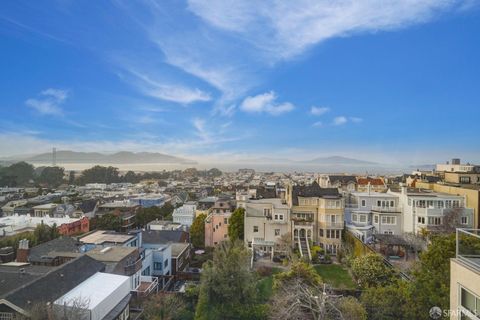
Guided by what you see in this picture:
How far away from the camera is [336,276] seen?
22484 millimetres

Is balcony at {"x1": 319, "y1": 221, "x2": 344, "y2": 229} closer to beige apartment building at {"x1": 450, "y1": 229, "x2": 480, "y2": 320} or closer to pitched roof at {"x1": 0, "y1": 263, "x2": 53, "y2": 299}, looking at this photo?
pitched roof at {"x1": 0, "y1": 263, "x2": 53, "y2": 299}

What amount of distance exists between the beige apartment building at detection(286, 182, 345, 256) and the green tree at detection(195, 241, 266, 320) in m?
11.8

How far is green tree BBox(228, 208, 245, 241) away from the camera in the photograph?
32.1 meters

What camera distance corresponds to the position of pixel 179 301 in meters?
18.4

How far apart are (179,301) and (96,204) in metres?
44.3

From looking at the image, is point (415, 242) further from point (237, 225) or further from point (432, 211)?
point (237, 225)

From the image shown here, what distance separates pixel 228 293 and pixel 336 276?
9810mm

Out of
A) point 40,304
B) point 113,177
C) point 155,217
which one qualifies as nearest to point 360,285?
point 40,304

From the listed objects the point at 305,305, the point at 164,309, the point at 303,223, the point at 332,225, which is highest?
the point at 305,305

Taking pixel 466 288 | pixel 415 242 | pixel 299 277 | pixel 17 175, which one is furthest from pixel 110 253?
pixel 17 175

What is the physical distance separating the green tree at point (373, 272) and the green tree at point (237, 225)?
14.7m

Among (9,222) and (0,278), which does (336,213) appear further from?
(9,222)

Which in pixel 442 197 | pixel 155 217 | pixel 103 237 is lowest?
pixel 155 217

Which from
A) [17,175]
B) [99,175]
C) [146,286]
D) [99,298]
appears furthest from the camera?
[99,175]
